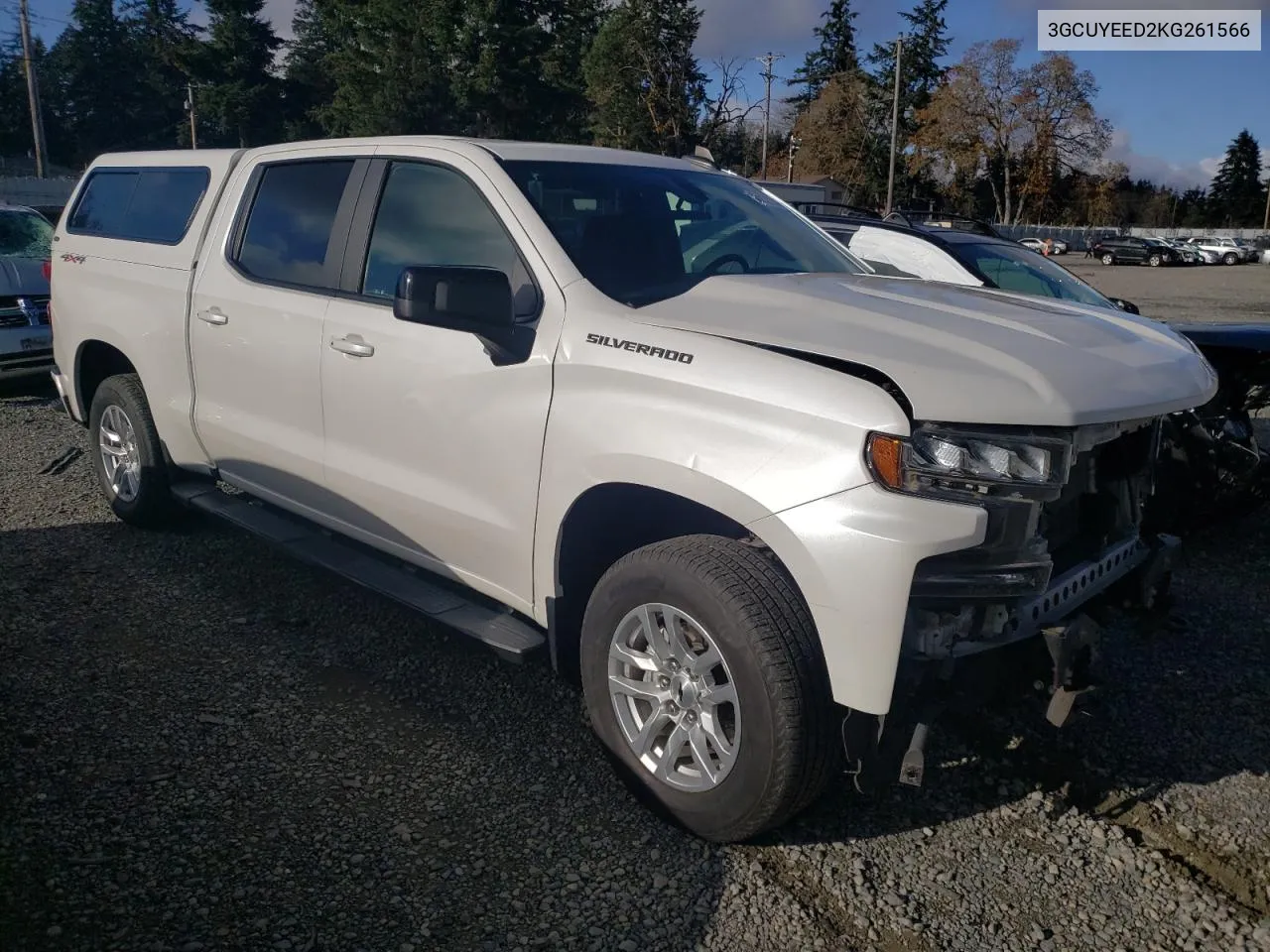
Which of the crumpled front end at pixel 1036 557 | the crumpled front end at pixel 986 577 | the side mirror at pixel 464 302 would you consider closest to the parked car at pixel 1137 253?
the crumpled front end at pixel 1036 557

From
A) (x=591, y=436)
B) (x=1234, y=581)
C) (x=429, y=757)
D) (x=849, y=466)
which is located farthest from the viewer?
(x=1234, y=581)

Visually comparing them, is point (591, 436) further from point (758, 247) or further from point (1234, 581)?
Result: point (1234, 581)

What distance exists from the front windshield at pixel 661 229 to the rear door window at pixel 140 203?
2.26m

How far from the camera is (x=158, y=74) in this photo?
281ft

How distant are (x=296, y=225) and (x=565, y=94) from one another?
5296 cm

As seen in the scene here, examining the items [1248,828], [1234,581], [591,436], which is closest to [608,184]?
[591,436]

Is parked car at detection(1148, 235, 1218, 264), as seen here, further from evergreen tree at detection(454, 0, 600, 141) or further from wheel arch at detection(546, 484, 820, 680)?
wheel arch at detection(546, 484, 820, 680)

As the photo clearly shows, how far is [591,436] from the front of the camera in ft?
10.4

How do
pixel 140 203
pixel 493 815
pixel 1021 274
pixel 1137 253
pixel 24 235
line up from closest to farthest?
pixel 493 815
pixel 140 203
pixel 1021 274
pixel 24 235
pixel 1137 253

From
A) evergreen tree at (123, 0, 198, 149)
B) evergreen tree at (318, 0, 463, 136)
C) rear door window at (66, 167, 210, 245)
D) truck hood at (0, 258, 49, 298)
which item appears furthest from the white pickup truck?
evergreen tree at (123, 0, 198, 149)

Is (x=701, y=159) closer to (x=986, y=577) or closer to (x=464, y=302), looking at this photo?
(x=464, y=302)

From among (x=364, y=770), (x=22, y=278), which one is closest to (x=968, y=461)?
(x=364, y=770)

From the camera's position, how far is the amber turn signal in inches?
103

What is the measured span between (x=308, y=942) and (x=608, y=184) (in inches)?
105
